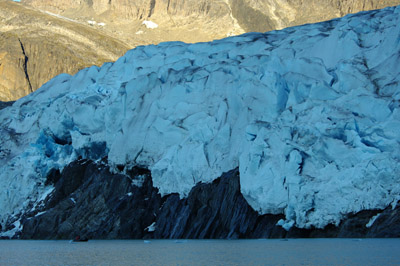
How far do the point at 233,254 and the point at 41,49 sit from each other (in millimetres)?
63183

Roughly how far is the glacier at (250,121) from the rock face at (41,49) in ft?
102

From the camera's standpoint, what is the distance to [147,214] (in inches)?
1309

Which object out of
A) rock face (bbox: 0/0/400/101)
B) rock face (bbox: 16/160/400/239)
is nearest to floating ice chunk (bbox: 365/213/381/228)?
rock face (bbox: 16/160/400/239)

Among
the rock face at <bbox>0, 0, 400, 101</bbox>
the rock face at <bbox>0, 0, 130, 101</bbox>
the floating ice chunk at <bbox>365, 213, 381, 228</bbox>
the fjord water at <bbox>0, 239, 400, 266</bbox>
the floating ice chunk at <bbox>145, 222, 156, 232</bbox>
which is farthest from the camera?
the rock face at <bbox>0, 0, 400, 101</bbox>

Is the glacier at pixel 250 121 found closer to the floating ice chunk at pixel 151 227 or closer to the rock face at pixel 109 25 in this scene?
the floating ice chunk at pixel 151 227

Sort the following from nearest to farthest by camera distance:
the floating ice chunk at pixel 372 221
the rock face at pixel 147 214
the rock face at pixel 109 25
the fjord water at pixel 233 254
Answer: the fjord water at pixel 233 254, the floating ice chunk at pixel 372 221, the rock face at pixel 147 214, the rock face at pixel 109 25

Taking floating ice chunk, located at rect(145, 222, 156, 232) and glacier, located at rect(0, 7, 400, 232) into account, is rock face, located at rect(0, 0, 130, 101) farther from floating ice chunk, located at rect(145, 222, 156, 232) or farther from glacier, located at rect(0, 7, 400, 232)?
floating ice chunk, located at rect(145, 222, 156, 232)

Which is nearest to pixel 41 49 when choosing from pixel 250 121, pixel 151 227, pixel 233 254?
pixel 151 227

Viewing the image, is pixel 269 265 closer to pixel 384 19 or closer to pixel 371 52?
pixel 371 52

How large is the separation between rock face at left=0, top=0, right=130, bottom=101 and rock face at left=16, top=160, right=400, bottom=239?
35.8 meters

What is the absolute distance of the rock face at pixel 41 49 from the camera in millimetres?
75438

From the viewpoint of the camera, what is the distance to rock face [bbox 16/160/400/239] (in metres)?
26.5

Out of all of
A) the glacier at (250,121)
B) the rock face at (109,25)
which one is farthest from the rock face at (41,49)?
the glacier at (250,121)

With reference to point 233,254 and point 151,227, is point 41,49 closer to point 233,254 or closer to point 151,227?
point 151,227
